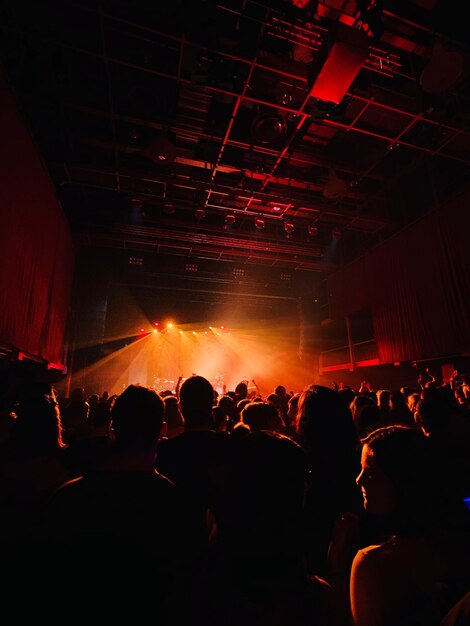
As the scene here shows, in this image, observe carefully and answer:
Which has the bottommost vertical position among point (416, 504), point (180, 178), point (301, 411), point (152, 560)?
point (152, 560)

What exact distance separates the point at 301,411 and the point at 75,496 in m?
1.49

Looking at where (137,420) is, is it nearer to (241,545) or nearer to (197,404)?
(241,545)

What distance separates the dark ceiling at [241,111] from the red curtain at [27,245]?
904 millimetres

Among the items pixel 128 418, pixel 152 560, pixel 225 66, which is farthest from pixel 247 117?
pixel 152 560

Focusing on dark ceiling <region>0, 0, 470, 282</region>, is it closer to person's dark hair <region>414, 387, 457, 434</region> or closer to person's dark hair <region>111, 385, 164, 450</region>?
person's dark hair <region>414, 387, 457, 434</region>

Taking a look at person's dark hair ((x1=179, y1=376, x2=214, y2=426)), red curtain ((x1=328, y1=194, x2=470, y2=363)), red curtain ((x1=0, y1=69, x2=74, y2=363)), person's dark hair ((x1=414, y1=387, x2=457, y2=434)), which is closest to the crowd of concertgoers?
person's dark hair ((x1=179, y1=376, x2=214, y2=426))

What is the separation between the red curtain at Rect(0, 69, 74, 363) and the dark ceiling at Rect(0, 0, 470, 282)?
0.90 m

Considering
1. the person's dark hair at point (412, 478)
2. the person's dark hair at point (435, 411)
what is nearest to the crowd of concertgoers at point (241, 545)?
the person's dark hair at point (412, 478)

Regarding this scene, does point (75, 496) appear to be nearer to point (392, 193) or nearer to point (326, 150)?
point (326, 150)

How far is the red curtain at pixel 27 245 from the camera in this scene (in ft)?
17.2

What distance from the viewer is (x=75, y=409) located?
4.54 m

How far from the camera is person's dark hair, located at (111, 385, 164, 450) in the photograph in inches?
54.2

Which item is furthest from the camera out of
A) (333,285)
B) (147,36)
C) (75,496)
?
(333,285)

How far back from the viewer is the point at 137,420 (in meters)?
1.42
